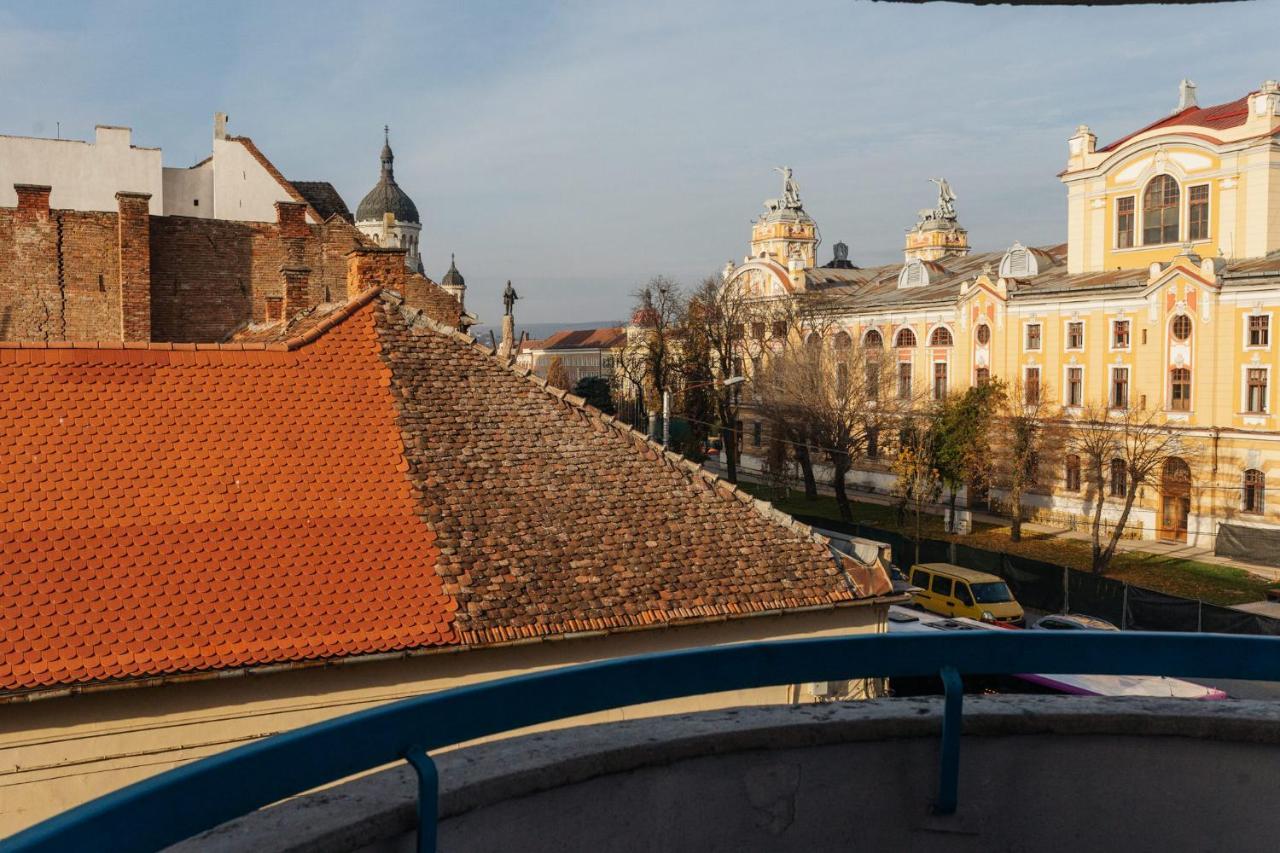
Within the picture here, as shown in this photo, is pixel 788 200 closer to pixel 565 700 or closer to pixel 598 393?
pixel 598 393

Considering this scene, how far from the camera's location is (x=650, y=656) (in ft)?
10.5

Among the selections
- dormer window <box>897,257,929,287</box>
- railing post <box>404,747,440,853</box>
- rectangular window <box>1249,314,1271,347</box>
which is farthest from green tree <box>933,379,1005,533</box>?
railing post <box>404,747,440,853</box>

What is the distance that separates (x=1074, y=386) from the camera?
4700 centimetres

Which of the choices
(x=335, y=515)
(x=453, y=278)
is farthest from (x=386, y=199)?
(x=335, y=515)

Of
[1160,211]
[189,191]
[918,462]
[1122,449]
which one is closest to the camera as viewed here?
[189,191]

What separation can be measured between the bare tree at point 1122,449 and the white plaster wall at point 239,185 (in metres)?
28.9

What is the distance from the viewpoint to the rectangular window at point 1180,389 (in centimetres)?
4225

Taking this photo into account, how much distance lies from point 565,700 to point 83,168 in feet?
125

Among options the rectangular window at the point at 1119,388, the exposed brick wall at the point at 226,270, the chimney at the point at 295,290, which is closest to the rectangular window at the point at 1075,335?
the rectangular window at the point at 1119,388

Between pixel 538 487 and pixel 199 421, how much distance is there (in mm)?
4139

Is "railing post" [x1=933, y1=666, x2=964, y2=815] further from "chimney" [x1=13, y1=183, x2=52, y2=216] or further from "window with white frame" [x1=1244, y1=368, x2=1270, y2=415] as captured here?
"window with white frame" [x1=1244, y1=368, x2=1270, y2=415]

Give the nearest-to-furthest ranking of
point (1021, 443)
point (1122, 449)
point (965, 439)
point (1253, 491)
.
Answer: point (1253, 491) < point (1122, 449) < point (1021, 443) < point (965, 439)

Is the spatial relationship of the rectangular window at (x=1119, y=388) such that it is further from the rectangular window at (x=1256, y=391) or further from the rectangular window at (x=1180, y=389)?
the rectangular window at (x=1256, y=391)

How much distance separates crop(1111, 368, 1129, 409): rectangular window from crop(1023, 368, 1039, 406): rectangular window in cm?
305
